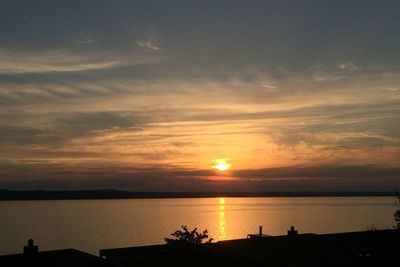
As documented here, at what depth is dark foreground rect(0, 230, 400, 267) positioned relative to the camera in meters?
16.6

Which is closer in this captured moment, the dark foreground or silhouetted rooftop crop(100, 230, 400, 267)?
Result: the dark foreground

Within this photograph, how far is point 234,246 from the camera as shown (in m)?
23.3

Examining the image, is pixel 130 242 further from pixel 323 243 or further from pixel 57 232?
pixel 323 243

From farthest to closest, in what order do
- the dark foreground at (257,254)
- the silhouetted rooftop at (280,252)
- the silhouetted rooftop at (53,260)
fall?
the silhouetted rooftop at (280,252), the dark foreground at (257,254), the silhouetted rooftop at (53,260)

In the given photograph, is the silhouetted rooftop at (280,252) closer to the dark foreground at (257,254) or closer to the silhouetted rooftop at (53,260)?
the dark foreground at (257,254)

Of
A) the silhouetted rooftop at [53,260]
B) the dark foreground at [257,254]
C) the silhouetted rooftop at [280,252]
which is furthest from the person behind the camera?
the silhouetted rooftop at [280,252]

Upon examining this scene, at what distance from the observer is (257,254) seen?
2120cm

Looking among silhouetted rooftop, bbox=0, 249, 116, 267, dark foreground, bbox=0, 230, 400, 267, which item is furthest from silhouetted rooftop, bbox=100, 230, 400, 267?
silhouetted rooftop, bbox=0, 249, 116, 267

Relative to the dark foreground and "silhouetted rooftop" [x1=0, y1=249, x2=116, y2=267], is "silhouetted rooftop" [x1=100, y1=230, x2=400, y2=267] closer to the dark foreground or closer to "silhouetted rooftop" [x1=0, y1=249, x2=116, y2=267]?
the dark foreground

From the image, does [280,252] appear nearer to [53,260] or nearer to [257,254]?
[257,254]

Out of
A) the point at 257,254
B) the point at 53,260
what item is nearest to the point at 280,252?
the point at 257,254

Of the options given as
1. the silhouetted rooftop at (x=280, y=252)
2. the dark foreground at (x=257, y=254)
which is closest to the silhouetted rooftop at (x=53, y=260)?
the dark foreground at (x=257, y=254)

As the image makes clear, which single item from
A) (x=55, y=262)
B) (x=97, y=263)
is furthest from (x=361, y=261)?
(x=55, y=262)

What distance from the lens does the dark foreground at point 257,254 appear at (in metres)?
16.6
